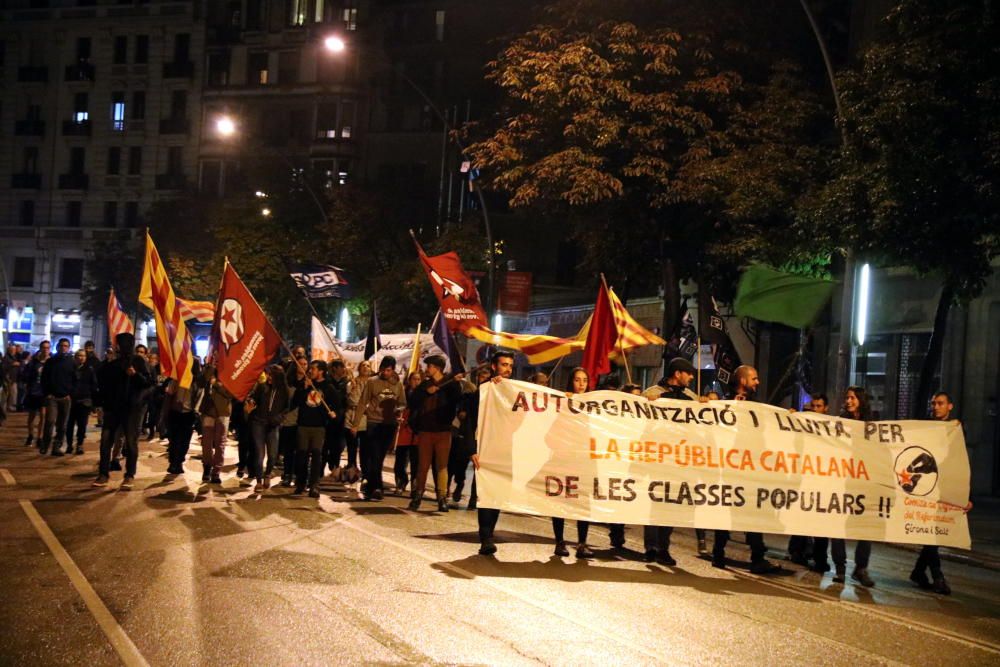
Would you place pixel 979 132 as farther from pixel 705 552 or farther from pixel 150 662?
pixel 150 662

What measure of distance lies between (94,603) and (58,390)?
43.1ft

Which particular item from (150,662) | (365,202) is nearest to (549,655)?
(150,662)

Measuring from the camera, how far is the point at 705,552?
12.2 meters

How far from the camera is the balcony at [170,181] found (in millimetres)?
75875

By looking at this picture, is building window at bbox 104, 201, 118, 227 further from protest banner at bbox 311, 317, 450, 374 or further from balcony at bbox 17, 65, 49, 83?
protest banner at bbox 311, 317, 450, 374

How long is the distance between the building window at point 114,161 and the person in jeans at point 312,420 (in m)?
66.9

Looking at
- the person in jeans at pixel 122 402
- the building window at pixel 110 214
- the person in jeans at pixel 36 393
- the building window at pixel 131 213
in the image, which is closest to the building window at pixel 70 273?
the building window at pixel 110 214

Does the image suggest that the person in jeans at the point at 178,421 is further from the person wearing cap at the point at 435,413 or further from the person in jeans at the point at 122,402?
the person wearing cap at the point at 435,413

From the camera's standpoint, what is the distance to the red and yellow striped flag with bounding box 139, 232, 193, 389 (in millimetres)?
15805

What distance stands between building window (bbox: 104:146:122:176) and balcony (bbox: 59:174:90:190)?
1.66 m

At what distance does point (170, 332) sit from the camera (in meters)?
16.0

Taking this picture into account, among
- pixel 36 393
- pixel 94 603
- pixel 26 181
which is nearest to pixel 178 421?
pixel 36 393

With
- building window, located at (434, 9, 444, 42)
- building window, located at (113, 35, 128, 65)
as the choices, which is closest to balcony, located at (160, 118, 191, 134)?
building window, located at (113, 35, 128, 65)

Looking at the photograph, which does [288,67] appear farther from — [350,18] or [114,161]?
[114,161]
